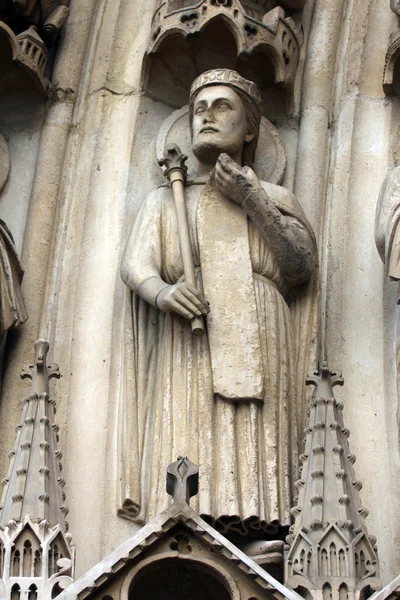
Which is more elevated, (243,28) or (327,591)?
(243,28)

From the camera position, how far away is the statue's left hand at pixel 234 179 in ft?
28.8

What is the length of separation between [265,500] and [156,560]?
2.84 ft

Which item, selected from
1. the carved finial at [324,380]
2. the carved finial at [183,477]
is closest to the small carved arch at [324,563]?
the carved finial at [183,477]

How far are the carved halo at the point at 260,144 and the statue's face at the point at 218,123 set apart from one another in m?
0.34

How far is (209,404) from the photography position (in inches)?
332

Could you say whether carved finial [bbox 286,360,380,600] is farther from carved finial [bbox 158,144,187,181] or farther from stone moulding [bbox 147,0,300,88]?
stone moulding [bbox 147,0,300,88]

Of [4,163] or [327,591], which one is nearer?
[327,591]

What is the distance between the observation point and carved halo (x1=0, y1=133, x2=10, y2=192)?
31.4ft

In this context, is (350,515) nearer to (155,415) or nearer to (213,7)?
(155,415)

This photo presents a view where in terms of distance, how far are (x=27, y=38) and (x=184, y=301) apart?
186 cm

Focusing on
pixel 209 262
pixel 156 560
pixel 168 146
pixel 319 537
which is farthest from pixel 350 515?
pixel 168 146

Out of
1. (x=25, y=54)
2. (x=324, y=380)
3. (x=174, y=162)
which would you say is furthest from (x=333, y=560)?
(x=25, y=54)

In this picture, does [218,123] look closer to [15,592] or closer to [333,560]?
[333,560]

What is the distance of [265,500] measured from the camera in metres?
8.19
